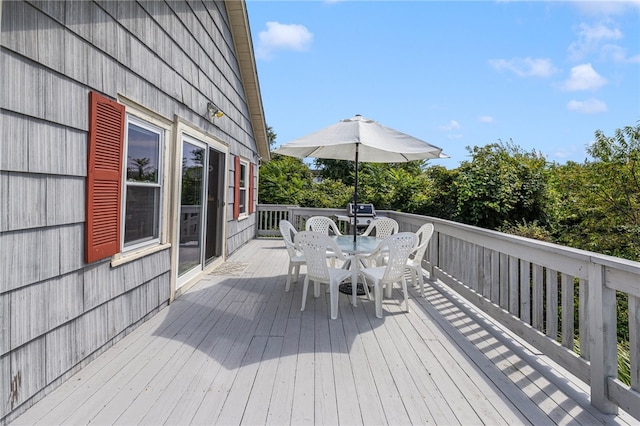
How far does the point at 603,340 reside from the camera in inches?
68.9

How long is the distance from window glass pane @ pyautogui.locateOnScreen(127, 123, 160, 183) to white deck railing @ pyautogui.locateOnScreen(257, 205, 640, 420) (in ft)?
10.2

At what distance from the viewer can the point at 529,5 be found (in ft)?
18.8

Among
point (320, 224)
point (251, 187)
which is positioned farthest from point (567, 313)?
point (251, 187)

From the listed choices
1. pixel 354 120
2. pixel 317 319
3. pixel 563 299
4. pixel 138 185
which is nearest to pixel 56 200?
pixel 138 185

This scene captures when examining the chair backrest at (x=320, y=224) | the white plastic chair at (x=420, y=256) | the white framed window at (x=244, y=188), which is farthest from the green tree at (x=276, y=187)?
the white plastic chair at (x=420, y=256)

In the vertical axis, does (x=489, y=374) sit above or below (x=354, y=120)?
below

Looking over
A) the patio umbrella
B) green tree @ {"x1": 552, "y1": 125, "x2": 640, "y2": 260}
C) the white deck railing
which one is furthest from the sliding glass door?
green tree @ {"x1": 552, "y1": 125, "x2": 640, "y2": 260}

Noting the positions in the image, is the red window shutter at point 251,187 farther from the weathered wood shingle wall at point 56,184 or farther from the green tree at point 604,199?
the green tree at point 604,199

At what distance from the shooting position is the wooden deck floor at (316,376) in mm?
1686

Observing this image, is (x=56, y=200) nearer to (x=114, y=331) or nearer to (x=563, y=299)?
(x=114, y=331)

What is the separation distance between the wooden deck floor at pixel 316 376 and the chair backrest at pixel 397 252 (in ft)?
1.34

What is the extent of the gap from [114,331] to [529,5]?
24.6ft

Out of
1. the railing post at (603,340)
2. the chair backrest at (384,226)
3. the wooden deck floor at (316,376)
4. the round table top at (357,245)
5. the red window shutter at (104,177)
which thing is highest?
the red window shutter at (104,177)

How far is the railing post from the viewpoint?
1738 millimetres
